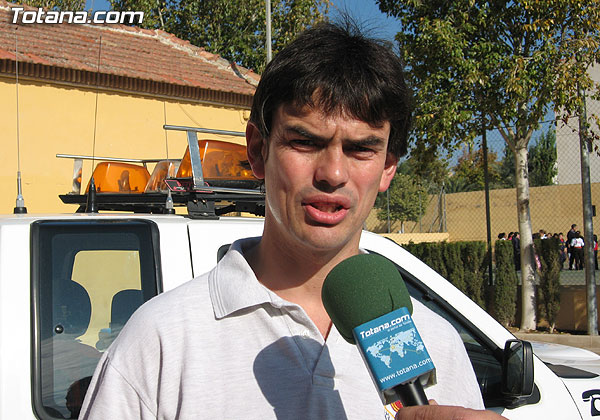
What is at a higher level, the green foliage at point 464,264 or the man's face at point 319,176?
the man's face at point 319,176

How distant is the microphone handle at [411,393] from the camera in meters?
1.11

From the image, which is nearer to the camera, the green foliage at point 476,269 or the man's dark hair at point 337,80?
the man's dark hair at point 337,80

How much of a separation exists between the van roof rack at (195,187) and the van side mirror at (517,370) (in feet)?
4.37

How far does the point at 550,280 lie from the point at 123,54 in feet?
29.0

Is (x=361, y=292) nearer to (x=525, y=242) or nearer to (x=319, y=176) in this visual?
(x=319, y=176)

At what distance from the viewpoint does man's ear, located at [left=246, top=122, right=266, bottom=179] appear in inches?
70.0

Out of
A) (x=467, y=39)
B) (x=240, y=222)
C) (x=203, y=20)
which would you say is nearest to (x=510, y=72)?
(x=467, y=39)

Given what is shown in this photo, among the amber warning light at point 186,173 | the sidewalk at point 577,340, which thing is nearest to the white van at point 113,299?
the amber warning light at point 186,173

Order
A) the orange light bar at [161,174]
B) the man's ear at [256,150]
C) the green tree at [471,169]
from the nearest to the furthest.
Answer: the man's ear at [256,150]
the orange light bar at [161,174]
the green tree at [471,169]

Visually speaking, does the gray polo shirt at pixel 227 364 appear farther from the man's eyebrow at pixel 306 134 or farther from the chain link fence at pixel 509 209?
the chain link fence at pixel 509 209

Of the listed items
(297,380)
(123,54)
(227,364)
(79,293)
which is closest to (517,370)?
(297,380)

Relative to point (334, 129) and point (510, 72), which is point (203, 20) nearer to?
point (510, 72)

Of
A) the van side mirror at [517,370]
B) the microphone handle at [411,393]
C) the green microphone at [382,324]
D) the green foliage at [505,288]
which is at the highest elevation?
the green microphone at [382,324]

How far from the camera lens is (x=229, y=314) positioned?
1464 millimetres
